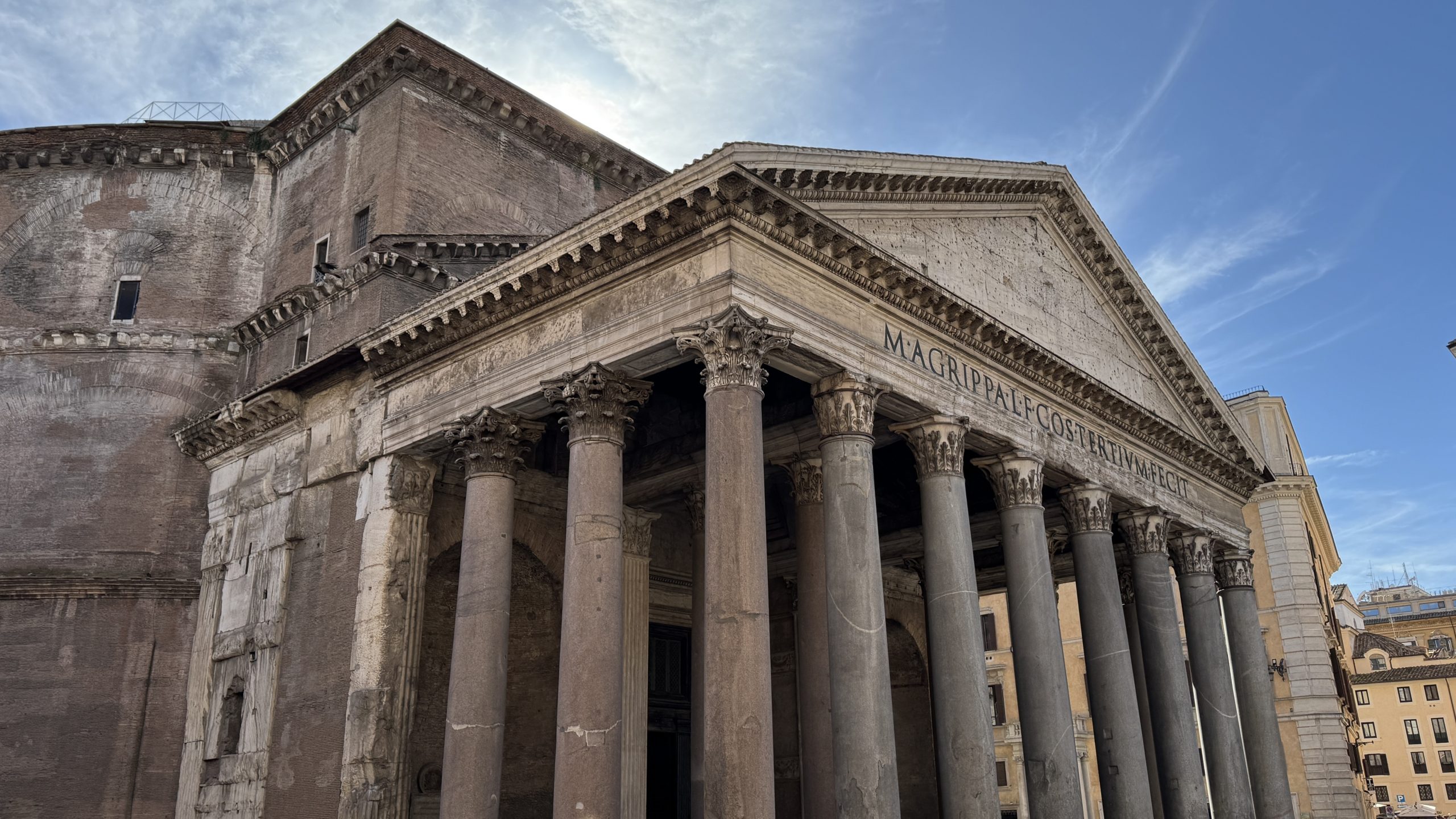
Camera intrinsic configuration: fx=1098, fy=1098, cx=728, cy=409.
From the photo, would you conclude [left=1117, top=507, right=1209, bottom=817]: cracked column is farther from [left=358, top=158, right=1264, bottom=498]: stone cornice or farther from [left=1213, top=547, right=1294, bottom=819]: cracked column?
[left=358, top=158, right=1264, bottom=498]: stone cornice

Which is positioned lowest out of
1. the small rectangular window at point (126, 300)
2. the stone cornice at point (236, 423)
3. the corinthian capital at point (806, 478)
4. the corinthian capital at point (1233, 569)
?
the corinthian capital at point (1233, 569)

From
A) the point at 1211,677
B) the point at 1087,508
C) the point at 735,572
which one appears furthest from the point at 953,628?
the point at 1211,677

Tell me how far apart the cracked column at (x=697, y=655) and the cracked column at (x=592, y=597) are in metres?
3.37

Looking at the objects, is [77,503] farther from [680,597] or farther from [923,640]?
[923,640]

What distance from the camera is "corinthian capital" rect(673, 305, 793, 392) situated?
9.30 meters

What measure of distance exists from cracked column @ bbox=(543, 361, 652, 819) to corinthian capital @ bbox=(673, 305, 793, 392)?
1328mm

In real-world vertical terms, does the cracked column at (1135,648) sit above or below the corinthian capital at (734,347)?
below

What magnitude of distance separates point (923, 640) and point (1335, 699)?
11.1m

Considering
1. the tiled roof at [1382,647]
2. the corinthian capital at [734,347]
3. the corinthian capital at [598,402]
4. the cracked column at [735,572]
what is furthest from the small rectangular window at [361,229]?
the tiled roof at [1382,647]

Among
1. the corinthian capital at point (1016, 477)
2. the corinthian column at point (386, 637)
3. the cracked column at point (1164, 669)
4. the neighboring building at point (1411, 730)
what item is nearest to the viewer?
the corinthian column at point (386, 637)

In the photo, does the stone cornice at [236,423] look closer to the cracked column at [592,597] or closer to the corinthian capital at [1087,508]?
the cracked column at [592,597]

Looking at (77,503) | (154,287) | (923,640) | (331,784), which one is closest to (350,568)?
(331,784)

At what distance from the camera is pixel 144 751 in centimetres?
1433

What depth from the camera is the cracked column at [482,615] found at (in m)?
10.4
